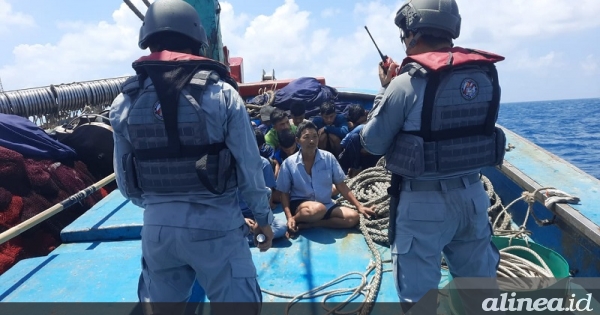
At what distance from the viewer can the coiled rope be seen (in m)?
2.49

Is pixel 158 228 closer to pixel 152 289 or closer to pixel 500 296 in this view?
pixel 152 289

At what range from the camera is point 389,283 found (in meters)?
2.90

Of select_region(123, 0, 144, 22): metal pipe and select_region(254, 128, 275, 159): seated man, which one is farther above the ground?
select_region(123, 0, 144, 22): metal pipe

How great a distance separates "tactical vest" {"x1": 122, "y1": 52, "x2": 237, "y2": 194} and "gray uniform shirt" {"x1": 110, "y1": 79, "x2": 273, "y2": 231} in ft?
0.12

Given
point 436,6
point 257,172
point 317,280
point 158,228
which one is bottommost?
point 317,280

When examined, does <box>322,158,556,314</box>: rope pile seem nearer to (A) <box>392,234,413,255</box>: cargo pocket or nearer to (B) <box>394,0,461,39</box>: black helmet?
(A) <box>392,234,413,255</box>: cargo pocket

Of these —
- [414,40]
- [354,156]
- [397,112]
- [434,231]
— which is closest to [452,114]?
[397,112]

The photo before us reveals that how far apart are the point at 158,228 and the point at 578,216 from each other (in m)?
2.55

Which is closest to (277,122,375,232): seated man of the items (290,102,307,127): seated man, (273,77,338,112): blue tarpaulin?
(290,102,307,127): seated man

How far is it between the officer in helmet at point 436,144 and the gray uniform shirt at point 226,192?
63 centimetres

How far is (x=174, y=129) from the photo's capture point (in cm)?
179

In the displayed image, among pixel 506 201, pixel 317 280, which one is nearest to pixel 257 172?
pixel 317 280

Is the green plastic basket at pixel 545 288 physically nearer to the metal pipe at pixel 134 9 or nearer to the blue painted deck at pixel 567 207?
the blue painted deck at pixel 567 207

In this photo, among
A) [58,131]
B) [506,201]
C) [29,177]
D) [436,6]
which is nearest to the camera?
[436,6]
